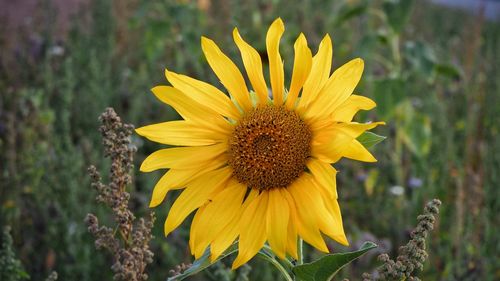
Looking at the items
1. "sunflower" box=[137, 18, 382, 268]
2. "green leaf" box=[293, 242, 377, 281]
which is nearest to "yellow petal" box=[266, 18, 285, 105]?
"sunflower" box=[137, 18, 382, 268]

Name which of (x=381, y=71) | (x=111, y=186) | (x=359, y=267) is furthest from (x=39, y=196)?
(x=381, y=71)

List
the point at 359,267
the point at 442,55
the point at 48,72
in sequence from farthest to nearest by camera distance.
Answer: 1. the point at 442,55
2. the point at 48,72
3. the point at 359,267

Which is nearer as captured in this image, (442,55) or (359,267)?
(359,267)

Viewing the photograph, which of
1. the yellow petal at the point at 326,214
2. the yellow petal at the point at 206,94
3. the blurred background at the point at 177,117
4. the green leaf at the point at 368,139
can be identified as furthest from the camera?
the blurred background at the point at 177,117

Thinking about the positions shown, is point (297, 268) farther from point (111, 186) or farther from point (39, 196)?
point (39, 196)

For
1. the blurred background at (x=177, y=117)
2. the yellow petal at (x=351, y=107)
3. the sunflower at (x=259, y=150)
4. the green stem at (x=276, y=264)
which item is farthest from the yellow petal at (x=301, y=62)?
the blurred background at (x=177, y=117)

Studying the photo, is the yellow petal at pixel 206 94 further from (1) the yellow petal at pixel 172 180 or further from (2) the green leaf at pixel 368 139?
(2) the green leaf at pixel 368 139

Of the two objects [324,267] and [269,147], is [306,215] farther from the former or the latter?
[269,147]
